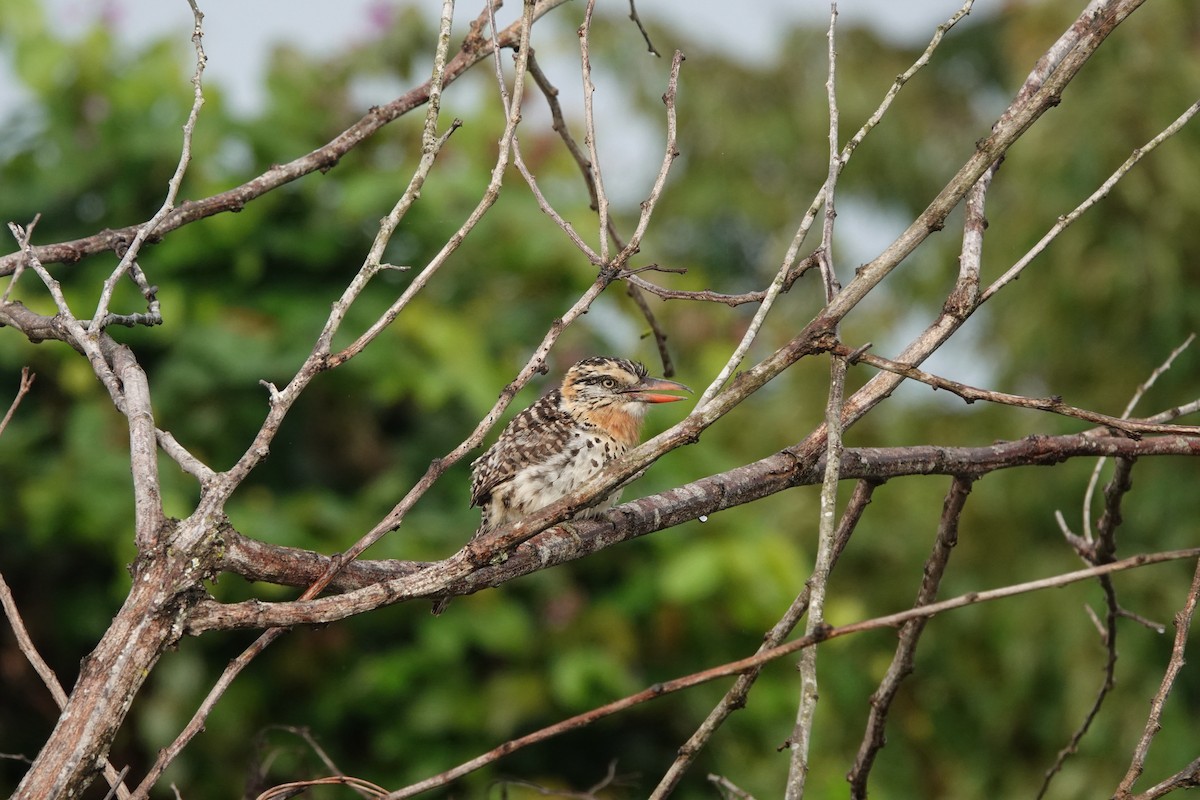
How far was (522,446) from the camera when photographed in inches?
178

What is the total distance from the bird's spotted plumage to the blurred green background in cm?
104

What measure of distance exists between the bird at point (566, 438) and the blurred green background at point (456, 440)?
1.04 meters

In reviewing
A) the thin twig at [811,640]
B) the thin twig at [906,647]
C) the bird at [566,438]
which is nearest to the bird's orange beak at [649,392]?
the bird at [566,438]

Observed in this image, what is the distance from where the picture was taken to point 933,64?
14305 millimetres

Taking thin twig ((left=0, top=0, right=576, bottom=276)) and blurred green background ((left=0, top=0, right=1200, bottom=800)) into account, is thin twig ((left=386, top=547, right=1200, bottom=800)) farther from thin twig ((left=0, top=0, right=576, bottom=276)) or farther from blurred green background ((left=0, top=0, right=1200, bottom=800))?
blurred green background ((left=0, top=0, right=1200, bottom=800))

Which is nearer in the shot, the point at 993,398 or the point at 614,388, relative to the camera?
the point at 993,398

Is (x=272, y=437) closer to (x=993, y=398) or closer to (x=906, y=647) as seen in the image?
(x=993, y=398)

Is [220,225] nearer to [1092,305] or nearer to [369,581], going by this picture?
[369,581]

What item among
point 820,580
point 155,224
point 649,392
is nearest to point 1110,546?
point 820,580

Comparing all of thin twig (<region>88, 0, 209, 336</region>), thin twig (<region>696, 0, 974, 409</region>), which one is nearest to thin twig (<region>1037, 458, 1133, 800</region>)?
thin twig (<region>696, 0, 974, 409</region>)

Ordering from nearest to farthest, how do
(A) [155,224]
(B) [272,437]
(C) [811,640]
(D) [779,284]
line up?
(C) [811,640] < (B) [272,437] < (D) [779,284] < (A) [155,224]

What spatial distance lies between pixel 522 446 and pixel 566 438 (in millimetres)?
145

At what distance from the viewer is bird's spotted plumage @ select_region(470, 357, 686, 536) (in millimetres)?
4402

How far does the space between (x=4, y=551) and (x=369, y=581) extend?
3.90 m
